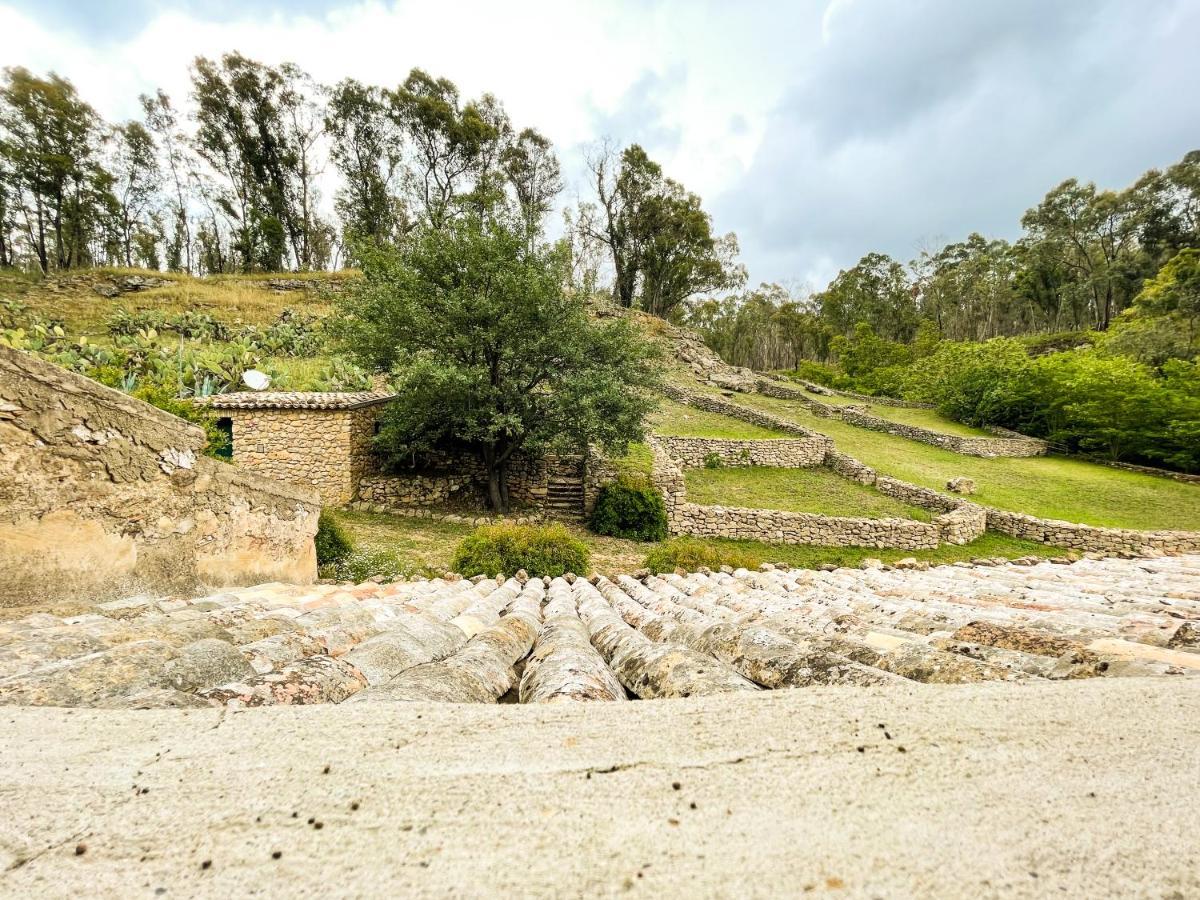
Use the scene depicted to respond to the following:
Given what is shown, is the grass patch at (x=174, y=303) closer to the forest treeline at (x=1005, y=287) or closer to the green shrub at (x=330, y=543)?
the green shrub at (x=330, y=543)

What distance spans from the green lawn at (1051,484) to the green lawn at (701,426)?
3.98m

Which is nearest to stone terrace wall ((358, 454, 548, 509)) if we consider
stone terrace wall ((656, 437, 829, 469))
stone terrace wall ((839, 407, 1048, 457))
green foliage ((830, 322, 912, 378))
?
stone terrace wall ((656, 437, 829, 469))

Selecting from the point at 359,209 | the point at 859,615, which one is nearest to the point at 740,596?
the point at 859,615

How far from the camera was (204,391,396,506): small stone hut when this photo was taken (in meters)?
12.4

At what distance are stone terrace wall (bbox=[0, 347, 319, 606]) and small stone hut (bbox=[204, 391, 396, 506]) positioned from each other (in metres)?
9.15

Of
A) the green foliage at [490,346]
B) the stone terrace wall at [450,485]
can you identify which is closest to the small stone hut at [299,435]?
the stone terrace wall at [450,485]

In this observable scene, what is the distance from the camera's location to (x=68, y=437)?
3113 millimetres

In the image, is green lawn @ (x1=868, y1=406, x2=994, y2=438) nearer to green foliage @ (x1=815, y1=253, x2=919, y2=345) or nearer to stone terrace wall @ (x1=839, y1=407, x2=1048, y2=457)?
stone terrace wall @ (x1=839, y1=407, x2=1048, y2=457)

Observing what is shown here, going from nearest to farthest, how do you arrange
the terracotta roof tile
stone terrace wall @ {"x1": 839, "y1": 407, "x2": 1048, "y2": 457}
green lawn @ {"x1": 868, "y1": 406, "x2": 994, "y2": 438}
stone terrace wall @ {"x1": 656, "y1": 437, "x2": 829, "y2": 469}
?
the terracotta roof tile
stone terrace wall @ {"x1": 656, "y1": 437, "x2": 829, "y2": 469}
stone terrace wall @ {"x1": 839, "y1": 407, "x2": 1048, "y2": 457}
green lawn @ {"x1": 868, "y1": 406, "x2": 994, "y2": 438}

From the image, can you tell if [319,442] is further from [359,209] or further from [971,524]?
[359,209]

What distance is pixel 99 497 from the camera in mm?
3285

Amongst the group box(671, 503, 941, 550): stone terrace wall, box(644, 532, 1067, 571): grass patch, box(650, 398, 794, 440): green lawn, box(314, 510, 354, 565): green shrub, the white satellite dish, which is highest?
the white satellite dish

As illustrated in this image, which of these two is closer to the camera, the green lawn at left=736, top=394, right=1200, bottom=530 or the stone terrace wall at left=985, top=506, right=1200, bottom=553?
the stone terrace wall at left=985, top=506, right=1200, bottom=553

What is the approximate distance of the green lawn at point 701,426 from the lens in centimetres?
2133
